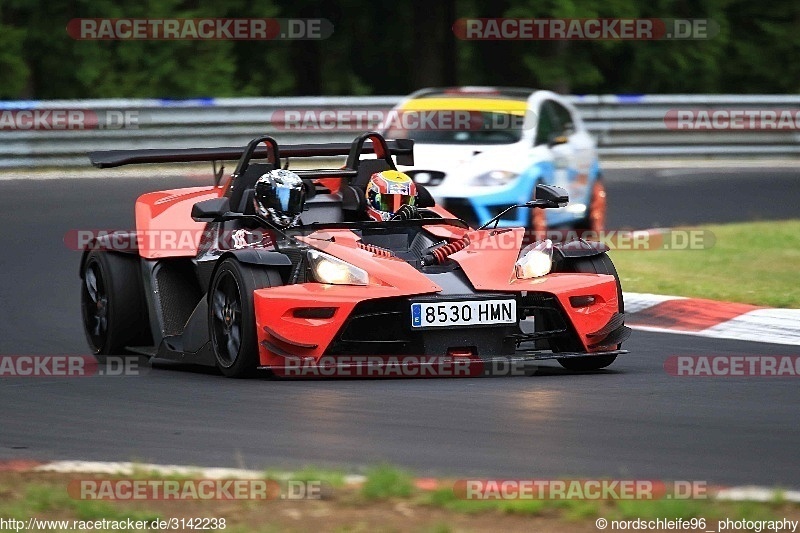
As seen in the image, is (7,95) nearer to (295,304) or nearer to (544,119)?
(544,119)

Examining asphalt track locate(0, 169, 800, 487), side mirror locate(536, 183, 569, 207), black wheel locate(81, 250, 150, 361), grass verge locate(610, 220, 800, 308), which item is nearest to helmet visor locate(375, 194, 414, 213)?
side mirror locate(536, 183, 569, 207)

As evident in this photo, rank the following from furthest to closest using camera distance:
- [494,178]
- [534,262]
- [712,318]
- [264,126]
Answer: [264,126], [494,178], [712,318], [534,262]

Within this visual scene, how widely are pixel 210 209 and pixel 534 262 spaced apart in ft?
6.00

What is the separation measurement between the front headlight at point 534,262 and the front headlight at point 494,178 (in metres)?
6.38

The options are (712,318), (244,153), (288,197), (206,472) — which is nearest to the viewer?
(206,472)

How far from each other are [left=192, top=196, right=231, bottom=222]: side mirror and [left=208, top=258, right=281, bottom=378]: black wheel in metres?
0.37

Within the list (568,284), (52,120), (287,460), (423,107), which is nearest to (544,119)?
(423,107)

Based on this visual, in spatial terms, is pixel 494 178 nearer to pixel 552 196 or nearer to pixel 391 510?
pixel 552 196

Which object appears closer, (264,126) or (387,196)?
(387,196)

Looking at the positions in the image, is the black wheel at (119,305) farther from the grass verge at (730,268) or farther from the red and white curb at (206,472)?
the grass verge at (730,268)

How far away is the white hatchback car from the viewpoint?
1593 centimetres

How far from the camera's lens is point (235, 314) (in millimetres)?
9234

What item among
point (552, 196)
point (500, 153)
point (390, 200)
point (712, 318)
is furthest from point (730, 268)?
point (390, 200)

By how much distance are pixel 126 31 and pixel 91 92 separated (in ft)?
3.35
